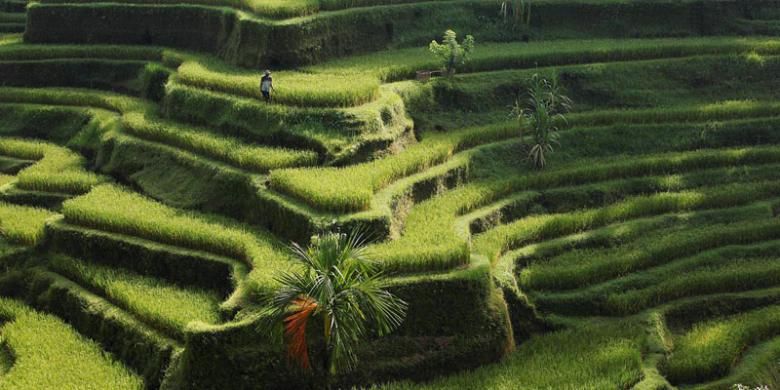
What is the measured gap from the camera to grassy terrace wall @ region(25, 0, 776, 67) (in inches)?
1044

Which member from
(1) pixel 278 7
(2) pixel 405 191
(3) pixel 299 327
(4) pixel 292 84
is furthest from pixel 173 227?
(1) pixel 278 7

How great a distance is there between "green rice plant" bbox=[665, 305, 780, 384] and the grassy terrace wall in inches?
465

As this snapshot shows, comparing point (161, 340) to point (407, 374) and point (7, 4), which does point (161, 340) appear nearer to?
point (407, 374)

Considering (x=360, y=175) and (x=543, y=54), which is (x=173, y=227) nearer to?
(x=360, y=175)

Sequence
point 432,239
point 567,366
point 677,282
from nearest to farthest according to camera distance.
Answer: point 567,366 → point 432,239 → point 677,282

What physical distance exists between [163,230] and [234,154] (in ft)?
7.74

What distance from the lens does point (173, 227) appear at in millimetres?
19062

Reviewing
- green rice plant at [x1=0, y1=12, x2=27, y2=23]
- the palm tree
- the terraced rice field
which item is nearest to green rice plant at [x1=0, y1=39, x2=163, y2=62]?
the terraced rice field

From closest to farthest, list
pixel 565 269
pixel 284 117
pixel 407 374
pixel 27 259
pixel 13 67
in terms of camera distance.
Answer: pixel 407 374, pixel 565 269, pixel 27 259, pixel 284 117, pixel 13 67

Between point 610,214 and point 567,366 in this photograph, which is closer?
point 567,366

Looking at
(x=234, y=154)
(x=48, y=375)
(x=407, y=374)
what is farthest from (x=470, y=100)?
(x=48, y=375)

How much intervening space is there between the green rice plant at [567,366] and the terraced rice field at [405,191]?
0.16 ft

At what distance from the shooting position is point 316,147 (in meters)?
20.4

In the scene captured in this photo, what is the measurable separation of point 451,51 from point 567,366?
32.3 feet
